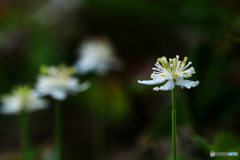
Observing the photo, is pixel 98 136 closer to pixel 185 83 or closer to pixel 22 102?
pixel 22 102

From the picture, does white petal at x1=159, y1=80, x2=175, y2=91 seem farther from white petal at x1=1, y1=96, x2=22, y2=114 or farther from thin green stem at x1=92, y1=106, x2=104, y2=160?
thin green stem at x1=92, y1=106, x2=104, y2=160

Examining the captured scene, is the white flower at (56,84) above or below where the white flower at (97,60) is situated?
below

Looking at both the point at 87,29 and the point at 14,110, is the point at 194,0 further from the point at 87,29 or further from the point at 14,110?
the point at 87,29

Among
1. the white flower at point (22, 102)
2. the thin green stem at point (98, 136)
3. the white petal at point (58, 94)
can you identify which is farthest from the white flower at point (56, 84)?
the thin green stem at point (98, 136)

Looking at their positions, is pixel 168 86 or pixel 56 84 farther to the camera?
pixel 56 84

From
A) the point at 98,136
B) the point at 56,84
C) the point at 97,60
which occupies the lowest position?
the point at 98,136

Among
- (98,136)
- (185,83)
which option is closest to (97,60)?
(98,136)

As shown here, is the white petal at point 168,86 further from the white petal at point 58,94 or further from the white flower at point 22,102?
the white flower at point 22,102

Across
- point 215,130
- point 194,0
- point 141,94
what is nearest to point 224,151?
point 215,130
